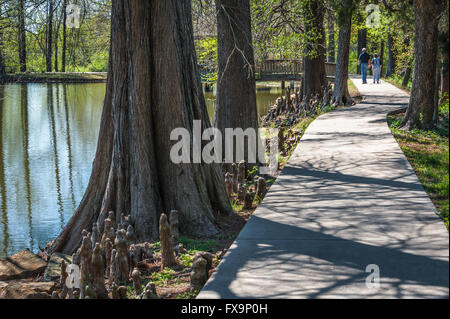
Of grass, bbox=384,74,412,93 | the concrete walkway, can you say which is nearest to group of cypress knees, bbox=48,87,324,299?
the concrete walkway

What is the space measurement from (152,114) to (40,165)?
429 inches

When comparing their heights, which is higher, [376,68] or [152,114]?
[376,68]

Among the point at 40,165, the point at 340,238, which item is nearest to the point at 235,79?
the point at 340,238

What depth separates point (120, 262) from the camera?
5691 millimetres

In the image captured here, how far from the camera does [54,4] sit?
8.00 meters

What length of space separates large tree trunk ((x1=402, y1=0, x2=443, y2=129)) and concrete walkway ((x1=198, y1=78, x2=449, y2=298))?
2.84 m

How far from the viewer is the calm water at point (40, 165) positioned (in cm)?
1153

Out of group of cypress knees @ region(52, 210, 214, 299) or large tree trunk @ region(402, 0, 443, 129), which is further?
large tree trunk @ region(402, 0, 443, 129)

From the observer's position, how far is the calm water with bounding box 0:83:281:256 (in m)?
11.5

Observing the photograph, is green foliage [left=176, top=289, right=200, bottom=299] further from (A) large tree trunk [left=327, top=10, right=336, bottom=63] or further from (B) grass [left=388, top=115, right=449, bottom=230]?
(A) large tree trunk [left=327, top=10, right=336, bottom=63]

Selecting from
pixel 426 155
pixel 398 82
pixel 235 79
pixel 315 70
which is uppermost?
pixel 315 70

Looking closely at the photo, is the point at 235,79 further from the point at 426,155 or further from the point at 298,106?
the point at 298,106

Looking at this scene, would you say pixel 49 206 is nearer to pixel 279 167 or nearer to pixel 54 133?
pixel 279 167
